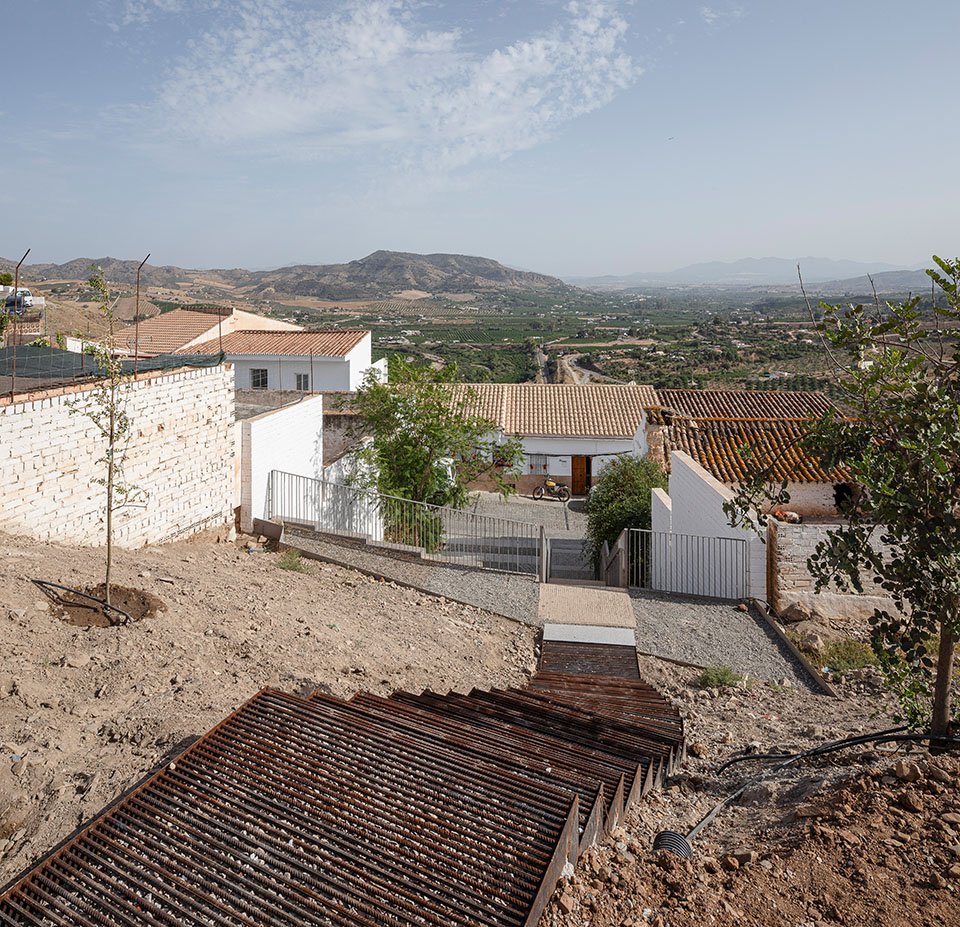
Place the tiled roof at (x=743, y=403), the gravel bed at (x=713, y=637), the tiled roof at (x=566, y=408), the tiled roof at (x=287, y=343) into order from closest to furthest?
the gravel bed at (x=713, y=637)
the tiled roof at (x=743, y=403)
the tiled roof at (x=287, y=343)
the tiled roof at (x=566, y=408)

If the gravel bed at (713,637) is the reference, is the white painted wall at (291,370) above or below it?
above

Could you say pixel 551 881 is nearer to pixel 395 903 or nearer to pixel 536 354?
pixel 395 903

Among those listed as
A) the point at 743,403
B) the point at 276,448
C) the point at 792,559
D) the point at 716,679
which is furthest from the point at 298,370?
the point at 716,679

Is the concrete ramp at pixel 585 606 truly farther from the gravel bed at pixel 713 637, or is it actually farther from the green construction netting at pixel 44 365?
the green construction netting at pixel 44 365

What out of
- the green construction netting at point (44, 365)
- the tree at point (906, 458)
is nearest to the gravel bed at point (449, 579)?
the green construction netting at point (44, 365)

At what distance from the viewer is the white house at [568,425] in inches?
1256

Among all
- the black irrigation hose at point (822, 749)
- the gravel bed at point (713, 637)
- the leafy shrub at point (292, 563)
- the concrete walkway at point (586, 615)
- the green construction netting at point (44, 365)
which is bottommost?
the gravel bed at point (713, 637)

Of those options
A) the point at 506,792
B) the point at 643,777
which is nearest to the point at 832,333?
the point at 643,777

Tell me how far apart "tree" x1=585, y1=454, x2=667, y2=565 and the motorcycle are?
35.3 feet

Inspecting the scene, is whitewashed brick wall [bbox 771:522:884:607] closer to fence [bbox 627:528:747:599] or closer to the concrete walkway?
fence [bbox 627:528:747:599]

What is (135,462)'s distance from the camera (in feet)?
36.8

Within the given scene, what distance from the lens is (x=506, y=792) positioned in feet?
13.8

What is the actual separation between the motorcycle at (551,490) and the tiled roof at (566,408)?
2251 mm

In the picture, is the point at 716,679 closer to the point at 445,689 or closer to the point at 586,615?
the point at 586,615
